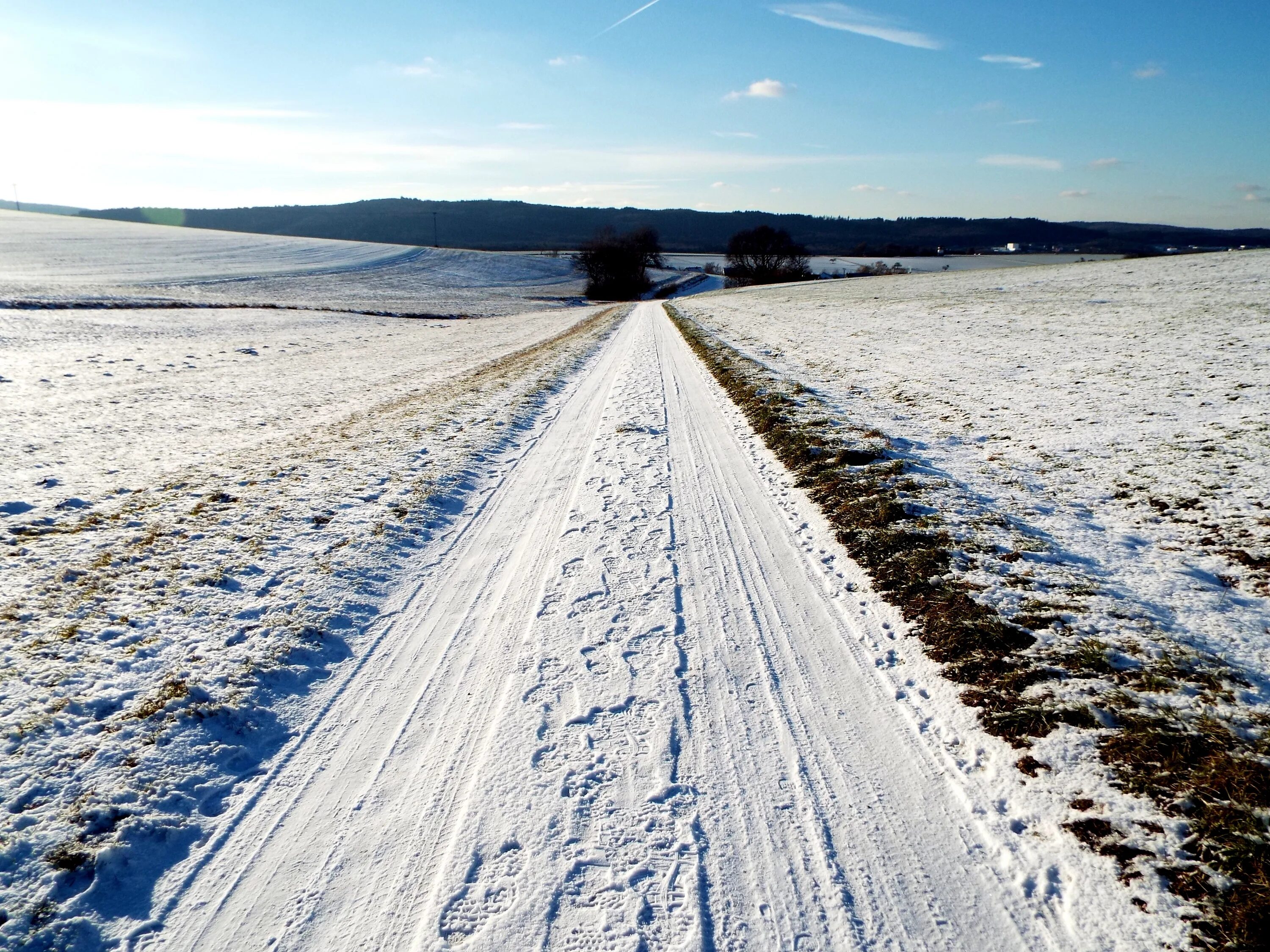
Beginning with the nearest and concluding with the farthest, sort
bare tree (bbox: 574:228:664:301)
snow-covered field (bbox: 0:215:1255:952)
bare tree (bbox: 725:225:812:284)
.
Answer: snow-covered field (bbox: 0:215:1255:952), bare tree (bbox: 574:228:664:301), bare tree (bbox: 725:225:812:284)

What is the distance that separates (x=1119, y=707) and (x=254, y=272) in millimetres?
68401

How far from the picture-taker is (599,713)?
429 centimetres

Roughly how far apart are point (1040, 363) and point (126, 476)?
1780 cm

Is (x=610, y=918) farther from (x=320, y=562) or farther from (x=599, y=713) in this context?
(x=320, y=562)

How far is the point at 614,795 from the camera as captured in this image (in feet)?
11.8

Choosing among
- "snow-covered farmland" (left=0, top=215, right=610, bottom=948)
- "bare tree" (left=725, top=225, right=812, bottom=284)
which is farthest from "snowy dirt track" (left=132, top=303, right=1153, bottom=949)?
"bare tree" (left=725, top=225, right=812, bottom=284)

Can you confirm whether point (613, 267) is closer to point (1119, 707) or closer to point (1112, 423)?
point (1112, 423)

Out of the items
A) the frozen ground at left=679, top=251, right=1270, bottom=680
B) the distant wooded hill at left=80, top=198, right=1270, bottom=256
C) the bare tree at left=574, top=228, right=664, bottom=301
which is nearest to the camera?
the frozen ground at left=679, top=251, right=1270, bottom=680

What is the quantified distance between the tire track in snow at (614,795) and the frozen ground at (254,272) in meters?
37.8

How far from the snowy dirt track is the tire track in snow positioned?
13mm

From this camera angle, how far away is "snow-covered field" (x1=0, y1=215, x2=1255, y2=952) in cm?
300

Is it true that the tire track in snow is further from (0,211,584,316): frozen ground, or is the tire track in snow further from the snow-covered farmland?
(0,211,584,316): frozen ground

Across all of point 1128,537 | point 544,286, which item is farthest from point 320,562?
point 544,286

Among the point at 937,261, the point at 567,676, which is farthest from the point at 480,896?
the point at 937,261
